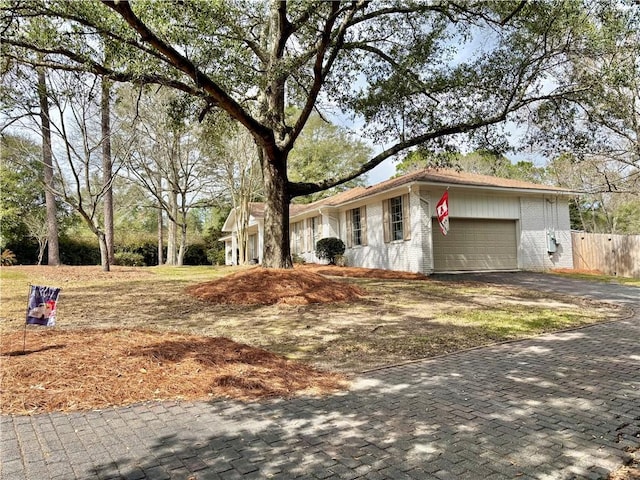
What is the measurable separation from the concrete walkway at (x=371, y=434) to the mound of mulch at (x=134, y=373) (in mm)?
234

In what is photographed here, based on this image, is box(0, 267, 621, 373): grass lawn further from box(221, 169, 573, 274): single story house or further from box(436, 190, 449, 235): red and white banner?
box(221, 169, 573, 274): single story house

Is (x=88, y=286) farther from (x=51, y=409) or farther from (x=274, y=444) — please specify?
(x=274, y=444)

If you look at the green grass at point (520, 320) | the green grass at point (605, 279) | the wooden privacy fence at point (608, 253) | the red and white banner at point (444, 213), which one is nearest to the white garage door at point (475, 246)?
the red and white banner at point (444, 213)

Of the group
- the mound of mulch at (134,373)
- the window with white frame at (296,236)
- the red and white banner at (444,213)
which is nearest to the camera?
the mound of mulch at (134,373)

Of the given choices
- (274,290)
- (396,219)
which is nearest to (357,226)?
(396,219)

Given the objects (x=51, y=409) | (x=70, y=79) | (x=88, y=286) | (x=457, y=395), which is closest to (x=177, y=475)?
(x=51, y=409)

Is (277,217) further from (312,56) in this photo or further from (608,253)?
(608,253)

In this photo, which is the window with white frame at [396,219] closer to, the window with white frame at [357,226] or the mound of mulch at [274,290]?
the window with white frame at [357,226]

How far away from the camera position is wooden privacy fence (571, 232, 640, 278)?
53.0 ft

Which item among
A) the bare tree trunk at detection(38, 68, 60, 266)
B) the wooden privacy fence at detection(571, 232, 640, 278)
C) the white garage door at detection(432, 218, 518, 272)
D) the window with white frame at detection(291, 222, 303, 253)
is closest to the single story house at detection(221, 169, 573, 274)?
the white garage door at detection(432, 218, 518, 272)

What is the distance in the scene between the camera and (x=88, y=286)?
36.8 ft

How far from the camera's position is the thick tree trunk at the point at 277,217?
431 inches

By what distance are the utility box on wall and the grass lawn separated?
268 inches

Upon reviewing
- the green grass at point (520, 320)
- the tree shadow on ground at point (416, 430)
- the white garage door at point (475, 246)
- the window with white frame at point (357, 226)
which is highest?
the window with white frame at point (357, 226)
